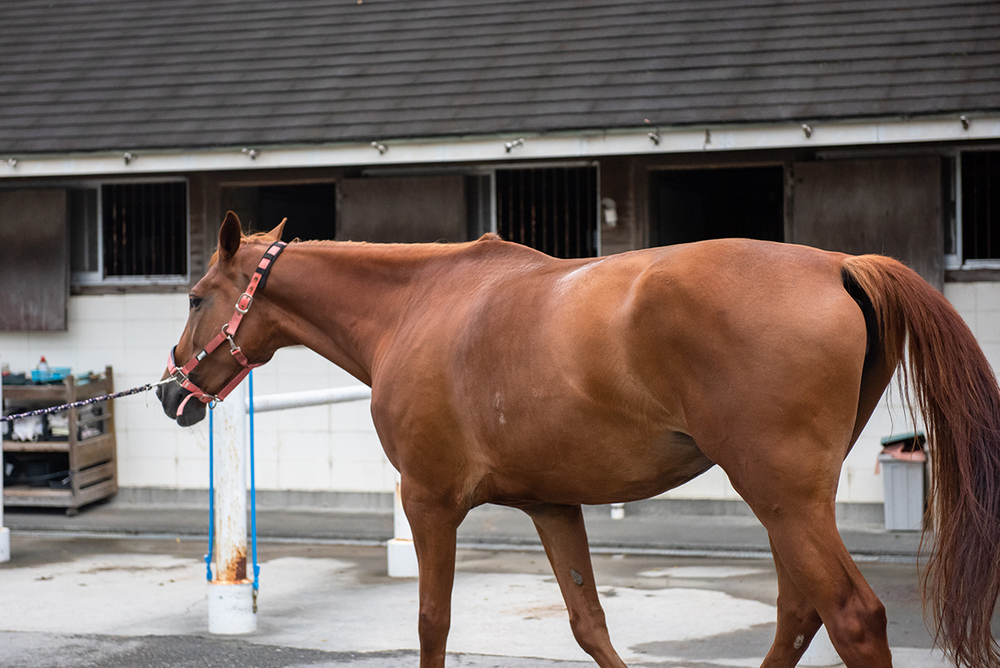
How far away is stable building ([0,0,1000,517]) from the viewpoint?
25.8ft

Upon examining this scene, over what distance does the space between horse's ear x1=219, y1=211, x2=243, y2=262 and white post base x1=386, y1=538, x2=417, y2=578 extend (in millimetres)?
2865

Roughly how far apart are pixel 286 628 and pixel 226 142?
4.50m

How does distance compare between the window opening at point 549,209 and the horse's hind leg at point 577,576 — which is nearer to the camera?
the horse's hind leg at point 577,576

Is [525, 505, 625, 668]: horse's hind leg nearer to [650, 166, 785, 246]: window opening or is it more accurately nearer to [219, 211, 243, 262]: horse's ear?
[219, 211, 243, 262]: horse's ear

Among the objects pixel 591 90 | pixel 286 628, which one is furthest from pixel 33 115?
pixel 286 628

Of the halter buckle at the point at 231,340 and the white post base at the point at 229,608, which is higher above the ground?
the halter buckle at the point at 231,340

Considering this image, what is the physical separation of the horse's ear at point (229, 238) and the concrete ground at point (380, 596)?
185cm

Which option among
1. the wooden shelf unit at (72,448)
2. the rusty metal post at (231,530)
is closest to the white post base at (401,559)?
the rusty metal post at (231,530)

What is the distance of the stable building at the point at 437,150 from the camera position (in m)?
7.87

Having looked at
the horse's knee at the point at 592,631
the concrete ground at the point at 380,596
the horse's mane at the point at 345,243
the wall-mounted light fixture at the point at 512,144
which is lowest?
the concrete ground at the point at 380,596

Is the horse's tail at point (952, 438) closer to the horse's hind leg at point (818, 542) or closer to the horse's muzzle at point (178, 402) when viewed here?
the horse's hind leg at point (818, 542)

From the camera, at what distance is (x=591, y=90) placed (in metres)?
8.31

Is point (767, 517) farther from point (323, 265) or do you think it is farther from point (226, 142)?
point (226, 142)

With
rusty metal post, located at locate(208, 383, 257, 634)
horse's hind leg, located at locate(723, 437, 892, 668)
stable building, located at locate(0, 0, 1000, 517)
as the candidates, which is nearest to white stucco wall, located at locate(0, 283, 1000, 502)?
stable building, located at locate(0, 0, 1000, 517)
